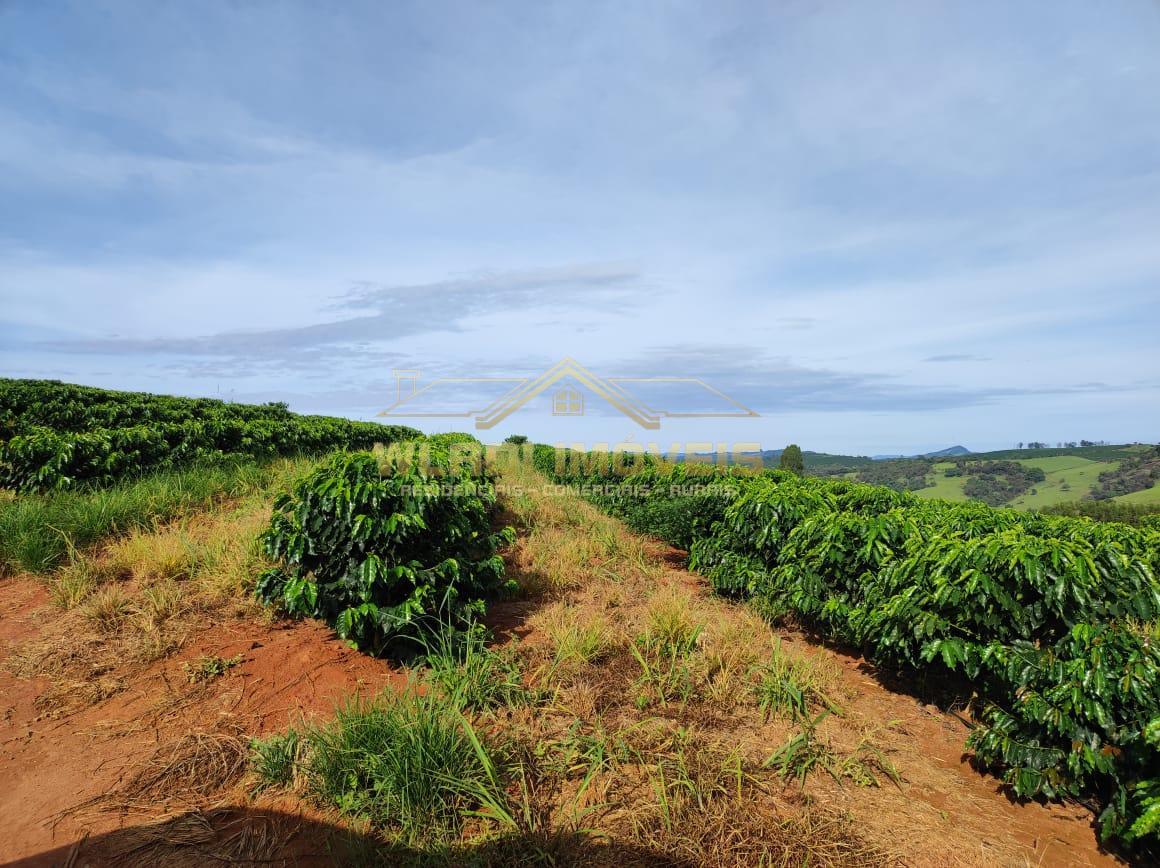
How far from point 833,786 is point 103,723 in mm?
4717

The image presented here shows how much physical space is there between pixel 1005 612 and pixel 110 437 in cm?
1087

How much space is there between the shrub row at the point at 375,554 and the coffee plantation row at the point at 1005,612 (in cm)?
318

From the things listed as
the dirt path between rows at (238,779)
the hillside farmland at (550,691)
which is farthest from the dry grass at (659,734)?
the dirt path between rows at (238,779)

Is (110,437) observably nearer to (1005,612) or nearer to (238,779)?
(238,779)

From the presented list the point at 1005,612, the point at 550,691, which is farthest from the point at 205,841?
the point at 1005,612

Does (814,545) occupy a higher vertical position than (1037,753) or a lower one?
higher

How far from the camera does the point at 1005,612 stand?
4012 mm

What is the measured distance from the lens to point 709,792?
123 inches

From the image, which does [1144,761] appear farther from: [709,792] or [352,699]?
[352,699]

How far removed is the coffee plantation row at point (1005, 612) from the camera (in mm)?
3092

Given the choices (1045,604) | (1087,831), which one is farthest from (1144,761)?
(1045,604)

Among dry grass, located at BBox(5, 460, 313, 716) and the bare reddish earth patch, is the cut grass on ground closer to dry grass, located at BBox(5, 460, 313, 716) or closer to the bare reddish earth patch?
dry grass, located at BBox(5, 460, 313, 716)

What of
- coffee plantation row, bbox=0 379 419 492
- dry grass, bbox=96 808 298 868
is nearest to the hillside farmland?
dry grass, bbox=96 808 298 868

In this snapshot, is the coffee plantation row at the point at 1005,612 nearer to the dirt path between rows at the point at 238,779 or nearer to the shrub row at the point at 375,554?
the dirt path between rows at the point at 238,779
